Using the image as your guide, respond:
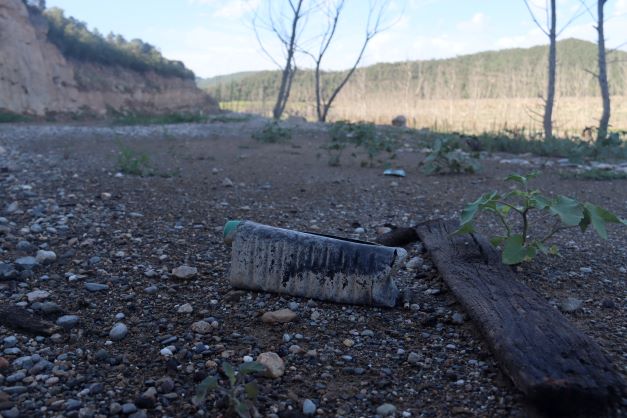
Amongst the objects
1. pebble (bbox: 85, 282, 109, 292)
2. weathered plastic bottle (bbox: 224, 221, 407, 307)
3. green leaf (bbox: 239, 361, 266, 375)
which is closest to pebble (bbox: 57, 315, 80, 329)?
pebble (bbox: 85, 282, 109, 292)

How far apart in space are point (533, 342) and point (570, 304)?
23.2 inches

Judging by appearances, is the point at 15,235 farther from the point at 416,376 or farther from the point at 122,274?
the point at 416,376

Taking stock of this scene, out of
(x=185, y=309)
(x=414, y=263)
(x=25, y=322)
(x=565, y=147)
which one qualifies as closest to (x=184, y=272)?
(x=185, y=309)

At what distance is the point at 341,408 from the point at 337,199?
277 centimetres

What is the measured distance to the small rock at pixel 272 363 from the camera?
153 centimetres

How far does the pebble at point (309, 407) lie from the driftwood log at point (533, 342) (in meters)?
0.52

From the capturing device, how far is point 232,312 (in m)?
1.96

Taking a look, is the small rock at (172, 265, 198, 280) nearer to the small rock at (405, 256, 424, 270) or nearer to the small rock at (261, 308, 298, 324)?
the small rock at (261, 308, 298, 324)

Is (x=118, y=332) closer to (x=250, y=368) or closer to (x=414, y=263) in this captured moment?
(x=250, y=368)

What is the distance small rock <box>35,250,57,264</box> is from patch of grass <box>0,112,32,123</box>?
10.9 m

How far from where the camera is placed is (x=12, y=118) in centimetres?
1212

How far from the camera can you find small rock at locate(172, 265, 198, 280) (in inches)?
90.0

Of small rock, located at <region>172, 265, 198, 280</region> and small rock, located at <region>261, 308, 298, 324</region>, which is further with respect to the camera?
small rock, located at <region>172, 265, 198, 280</region>

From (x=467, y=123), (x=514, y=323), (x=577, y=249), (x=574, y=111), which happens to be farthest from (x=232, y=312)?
(x=574, y=111)
